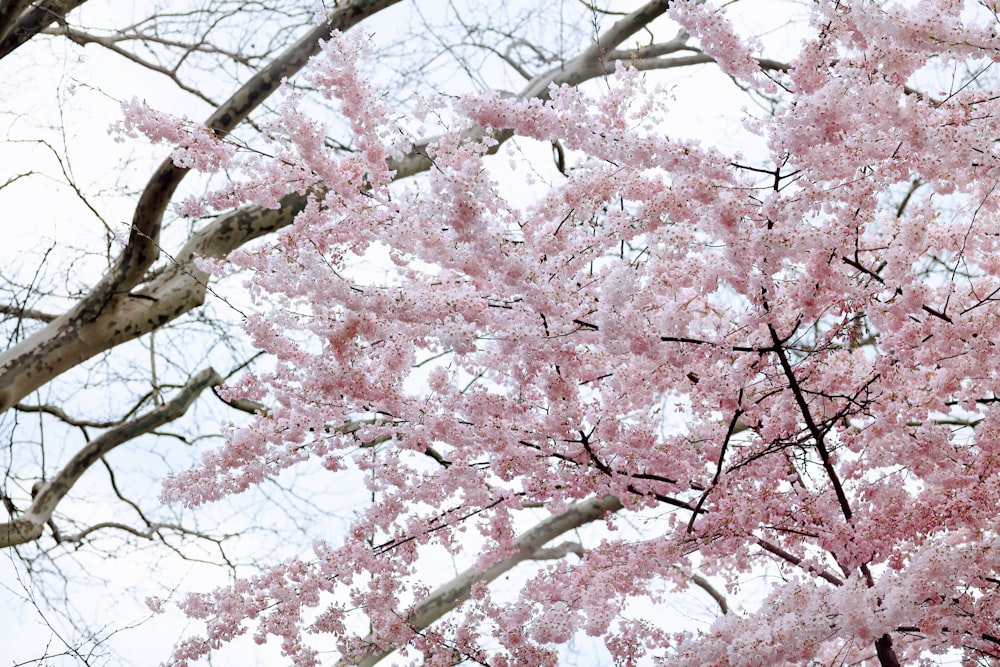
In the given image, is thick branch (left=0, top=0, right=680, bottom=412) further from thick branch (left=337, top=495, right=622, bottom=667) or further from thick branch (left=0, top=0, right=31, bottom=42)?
thick branch (left=337, top=495, right=622, bottom=667)

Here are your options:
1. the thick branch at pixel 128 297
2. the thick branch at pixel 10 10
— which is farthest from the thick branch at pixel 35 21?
the thick branch at pixel 128 297

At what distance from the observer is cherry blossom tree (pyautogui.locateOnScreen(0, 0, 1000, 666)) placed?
6.97ft

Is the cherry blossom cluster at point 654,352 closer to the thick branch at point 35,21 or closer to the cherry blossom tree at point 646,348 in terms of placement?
the cherry blossom tree at point 646,348

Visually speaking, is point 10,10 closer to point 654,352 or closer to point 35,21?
point 35,21

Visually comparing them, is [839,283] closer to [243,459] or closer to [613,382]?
[613,382]

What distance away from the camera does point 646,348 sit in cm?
219

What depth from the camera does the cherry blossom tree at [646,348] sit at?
2125 millimetres

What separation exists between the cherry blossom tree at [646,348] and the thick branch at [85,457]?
68.8 inches

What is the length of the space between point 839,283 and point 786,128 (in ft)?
1.75

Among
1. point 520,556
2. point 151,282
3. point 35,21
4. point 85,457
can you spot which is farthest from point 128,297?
point 520,556

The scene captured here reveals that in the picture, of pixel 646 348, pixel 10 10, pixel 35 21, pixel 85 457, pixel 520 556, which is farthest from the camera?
pixel 520 556

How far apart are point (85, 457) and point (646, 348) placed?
4084 mm

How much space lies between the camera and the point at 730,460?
276 cm

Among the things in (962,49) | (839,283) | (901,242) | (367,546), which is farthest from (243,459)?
(962,49)
